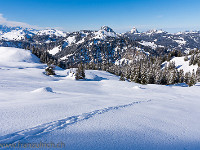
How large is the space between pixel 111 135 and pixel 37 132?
2.44 metres

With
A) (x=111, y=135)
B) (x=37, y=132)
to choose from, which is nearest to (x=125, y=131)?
(x=111, y=135)

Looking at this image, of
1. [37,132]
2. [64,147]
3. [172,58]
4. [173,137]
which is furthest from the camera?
[172,58]

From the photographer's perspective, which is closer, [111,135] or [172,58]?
[111,135]

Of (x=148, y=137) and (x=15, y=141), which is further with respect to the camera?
(x=148, y=137)

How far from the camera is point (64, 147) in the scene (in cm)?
319

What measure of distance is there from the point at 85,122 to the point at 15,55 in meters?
91.4

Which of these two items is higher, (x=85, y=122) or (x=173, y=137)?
(x=85, y=122)

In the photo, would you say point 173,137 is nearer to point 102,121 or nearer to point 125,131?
point 125,131

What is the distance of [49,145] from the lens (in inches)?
127

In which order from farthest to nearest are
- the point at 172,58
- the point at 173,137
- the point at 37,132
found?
the point at 172,58 < the point at 173,137 < the point at 37,132

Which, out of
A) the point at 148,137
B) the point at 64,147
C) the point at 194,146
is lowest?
the point at 194,146

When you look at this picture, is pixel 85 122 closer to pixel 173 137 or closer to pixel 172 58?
pixel 173 137

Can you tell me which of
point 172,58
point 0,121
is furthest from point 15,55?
point 172,58

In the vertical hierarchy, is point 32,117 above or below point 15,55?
below
